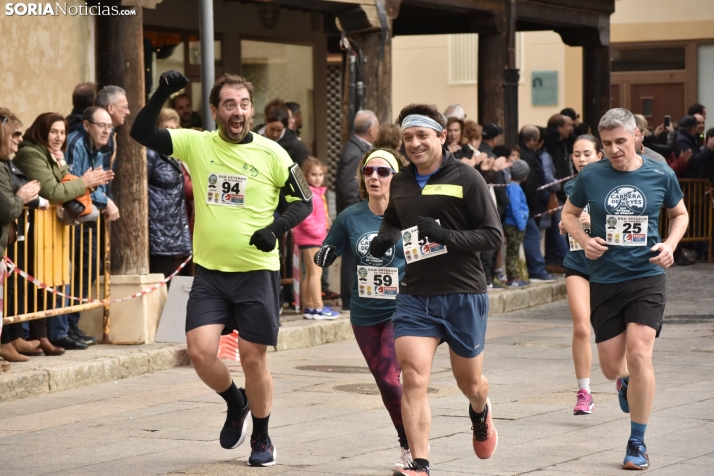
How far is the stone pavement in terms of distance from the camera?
273 inches

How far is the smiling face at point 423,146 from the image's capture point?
6383 millimetres

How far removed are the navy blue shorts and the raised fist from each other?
1587 millimetres

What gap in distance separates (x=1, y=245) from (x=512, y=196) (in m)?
7.44

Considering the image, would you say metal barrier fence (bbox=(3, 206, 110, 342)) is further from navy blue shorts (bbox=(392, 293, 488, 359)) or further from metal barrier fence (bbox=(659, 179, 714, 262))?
metal barrier fence (bbox=(659, 179, 714, 262))

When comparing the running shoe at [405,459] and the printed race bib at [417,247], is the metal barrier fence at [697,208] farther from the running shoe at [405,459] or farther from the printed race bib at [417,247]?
the printed race bib at [417,247]

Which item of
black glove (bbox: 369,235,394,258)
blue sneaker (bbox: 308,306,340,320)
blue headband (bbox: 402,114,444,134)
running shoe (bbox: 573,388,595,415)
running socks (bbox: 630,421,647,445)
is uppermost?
blue headband (bbox: 402,114,444,134)

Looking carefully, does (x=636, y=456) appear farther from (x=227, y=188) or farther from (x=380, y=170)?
(x=227, y=188)

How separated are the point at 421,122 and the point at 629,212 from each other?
1396 mm

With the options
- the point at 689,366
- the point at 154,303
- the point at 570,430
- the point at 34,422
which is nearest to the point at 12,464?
the point at 34,422

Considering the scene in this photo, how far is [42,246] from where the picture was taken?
33.8 ft

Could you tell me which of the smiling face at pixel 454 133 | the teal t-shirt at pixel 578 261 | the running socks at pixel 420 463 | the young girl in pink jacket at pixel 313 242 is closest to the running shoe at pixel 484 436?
the running socks at pixel 420 463

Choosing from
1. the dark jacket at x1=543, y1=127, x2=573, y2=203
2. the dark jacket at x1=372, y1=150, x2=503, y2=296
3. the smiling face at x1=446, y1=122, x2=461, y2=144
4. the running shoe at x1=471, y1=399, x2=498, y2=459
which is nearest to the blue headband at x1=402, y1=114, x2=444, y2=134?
the dark jacket at x1=372, y1=150, x2=503, y2=296

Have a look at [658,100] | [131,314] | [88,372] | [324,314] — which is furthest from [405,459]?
[658,100]

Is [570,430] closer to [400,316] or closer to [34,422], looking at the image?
[400,316]
